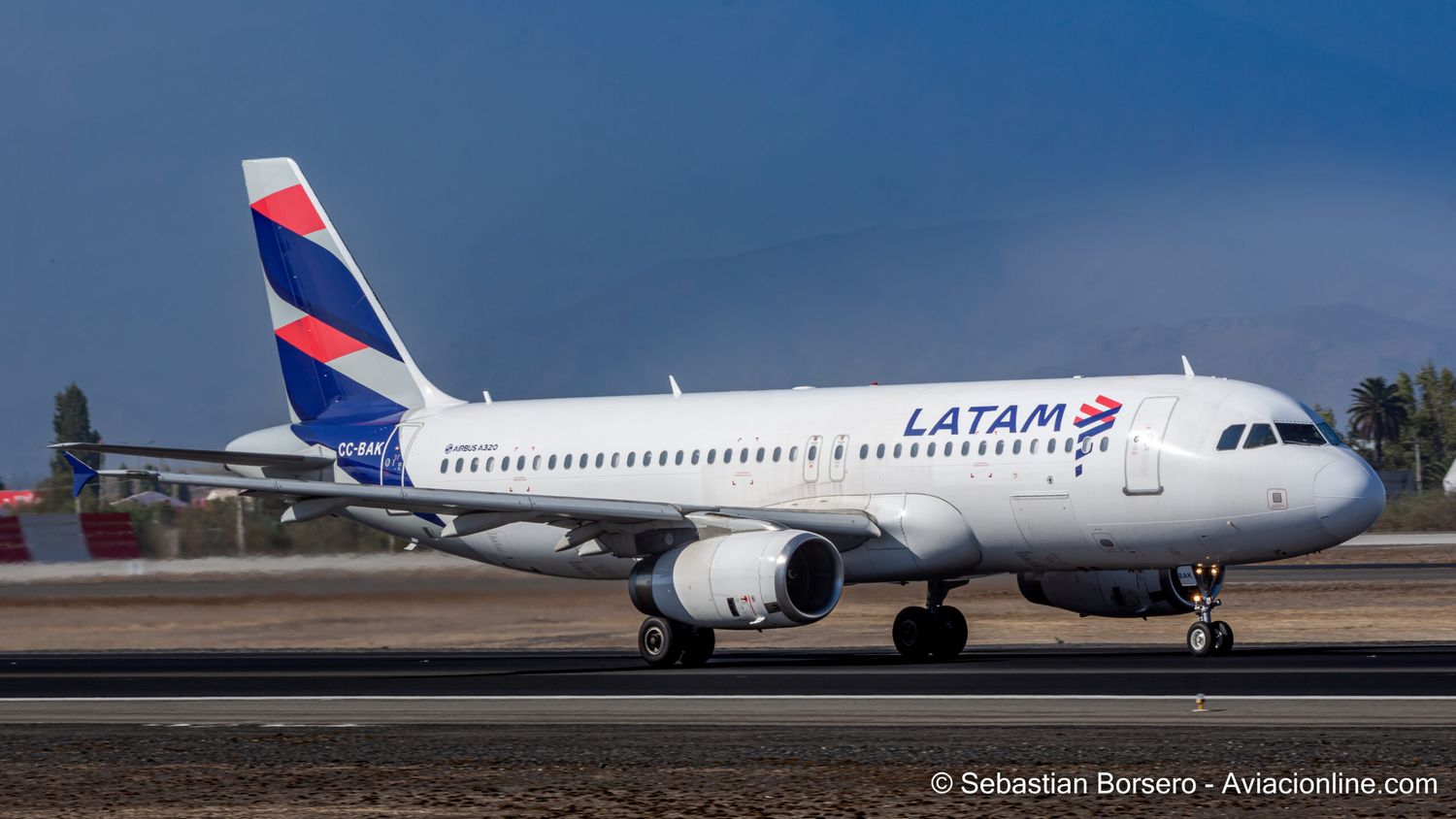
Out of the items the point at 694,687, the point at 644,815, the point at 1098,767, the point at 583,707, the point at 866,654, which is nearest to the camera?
the point at 644,815

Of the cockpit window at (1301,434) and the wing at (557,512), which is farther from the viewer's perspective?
the wing at (557,512)

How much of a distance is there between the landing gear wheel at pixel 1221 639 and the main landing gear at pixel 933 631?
4406mm

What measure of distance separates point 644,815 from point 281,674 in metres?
15.3

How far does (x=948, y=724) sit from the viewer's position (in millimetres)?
17391

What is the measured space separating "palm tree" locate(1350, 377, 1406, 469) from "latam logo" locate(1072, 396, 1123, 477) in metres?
149

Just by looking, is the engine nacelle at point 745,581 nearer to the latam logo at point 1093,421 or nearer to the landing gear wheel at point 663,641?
the landing gear wheel at point 663,641

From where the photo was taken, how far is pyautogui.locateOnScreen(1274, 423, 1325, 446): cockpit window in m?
26.0

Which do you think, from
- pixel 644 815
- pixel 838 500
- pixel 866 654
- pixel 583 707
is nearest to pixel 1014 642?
pixel 866 654

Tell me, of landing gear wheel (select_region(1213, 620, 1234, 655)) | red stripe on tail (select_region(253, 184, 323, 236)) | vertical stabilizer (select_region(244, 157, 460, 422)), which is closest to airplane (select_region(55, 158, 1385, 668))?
landing gear wheel (select_region(1213, 620, 1234, 655))

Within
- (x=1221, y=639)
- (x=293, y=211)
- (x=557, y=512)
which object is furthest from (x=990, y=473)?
(x=293, y=211)

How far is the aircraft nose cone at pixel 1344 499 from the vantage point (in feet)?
82.6

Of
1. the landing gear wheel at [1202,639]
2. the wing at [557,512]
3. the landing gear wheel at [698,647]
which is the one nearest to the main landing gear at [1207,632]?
the landing gear wheel at [1202,639]

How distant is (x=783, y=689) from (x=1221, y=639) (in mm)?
6788

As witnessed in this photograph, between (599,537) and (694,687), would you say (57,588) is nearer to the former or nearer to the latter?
(599,537)
